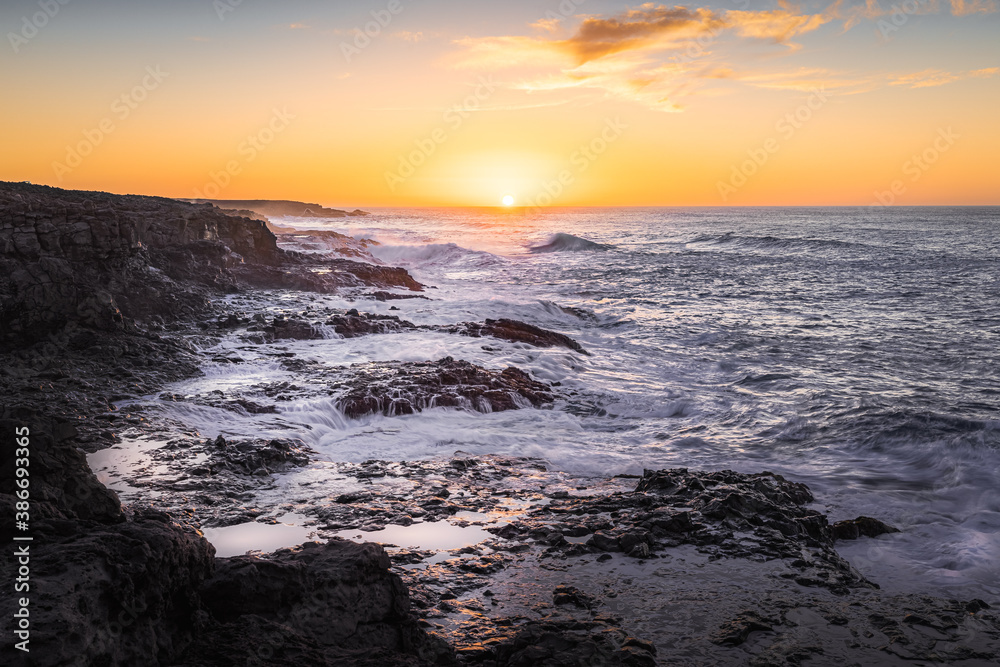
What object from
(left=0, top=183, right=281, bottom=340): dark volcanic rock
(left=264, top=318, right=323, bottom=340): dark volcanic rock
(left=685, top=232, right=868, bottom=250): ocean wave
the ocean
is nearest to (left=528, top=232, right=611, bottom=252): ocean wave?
(left=685, top=232, right=868, bottom=250): ocean wave

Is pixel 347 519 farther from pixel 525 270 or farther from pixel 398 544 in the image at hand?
pixel 525 270

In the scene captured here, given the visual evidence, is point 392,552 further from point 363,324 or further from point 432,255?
point 432,255

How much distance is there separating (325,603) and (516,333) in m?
11.8

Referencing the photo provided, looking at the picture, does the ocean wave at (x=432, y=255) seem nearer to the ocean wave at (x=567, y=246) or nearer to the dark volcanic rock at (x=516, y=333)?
the ocean wave at (x=567, y=246)

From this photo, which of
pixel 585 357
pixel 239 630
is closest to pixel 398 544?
pixel 239 630

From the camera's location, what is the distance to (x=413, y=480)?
6906mm

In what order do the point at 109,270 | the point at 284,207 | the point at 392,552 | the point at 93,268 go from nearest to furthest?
the point at 392,552 → the point at 93,268 → the point at 109,270 → the point at 284,207

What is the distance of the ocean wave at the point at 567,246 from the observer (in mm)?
51678

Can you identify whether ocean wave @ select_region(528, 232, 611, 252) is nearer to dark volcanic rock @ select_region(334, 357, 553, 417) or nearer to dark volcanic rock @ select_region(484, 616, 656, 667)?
dark volcanic rock @ select_region(334, 357, 553, 417)

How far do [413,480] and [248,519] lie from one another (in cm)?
187

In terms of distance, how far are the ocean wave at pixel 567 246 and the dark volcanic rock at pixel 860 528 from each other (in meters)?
45.3

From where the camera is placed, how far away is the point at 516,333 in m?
15.2

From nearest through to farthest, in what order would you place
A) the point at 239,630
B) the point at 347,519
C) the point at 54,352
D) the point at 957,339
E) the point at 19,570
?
the point at 19,570, the point at 239,630, the point at 347,519, the point at 54,352, the point at 957,339

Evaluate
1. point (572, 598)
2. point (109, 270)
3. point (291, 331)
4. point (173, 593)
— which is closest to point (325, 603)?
point (173, 593)
